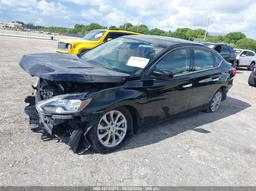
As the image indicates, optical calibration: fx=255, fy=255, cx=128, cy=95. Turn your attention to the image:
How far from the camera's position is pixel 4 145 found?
137 inches

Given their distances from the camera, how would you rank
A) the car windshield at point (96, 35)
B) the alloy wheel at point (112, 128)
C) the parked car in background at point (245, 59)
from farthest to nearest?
the parked car in background at point (245, 59), the car windshield at point (96, 35), the alloy wheel at point (112, 128)

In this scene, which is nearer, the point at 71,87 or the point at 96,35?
the point at 71,87

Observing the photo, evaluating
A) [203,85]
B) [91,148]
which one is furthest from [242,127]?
[91,148]

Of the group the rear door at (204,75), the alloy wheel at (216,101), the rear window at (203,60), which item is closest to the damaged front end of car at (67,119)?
the rear door at (204,75)

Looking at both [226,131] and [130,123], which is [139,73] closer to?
[130,123]

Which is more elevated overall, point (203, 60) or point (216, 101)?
point (203, 60)

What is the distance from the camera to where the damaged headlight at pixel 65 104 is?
3221mm

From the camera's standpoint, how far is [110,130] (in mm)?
3666

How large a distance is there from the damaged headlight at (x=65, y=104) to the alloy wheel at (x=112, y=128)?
0.41 metres

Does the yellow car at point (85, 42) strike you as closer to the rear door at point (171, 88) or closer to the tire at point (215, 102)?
the tire at point (215, 102)

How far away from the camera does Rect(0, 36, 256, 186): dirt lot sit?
304 cm

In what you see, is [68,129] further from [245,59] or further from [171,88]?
[245,59]

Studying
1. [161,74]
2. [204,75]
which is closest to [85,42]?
[204,75]

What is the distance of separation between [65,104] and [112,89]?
665mm
